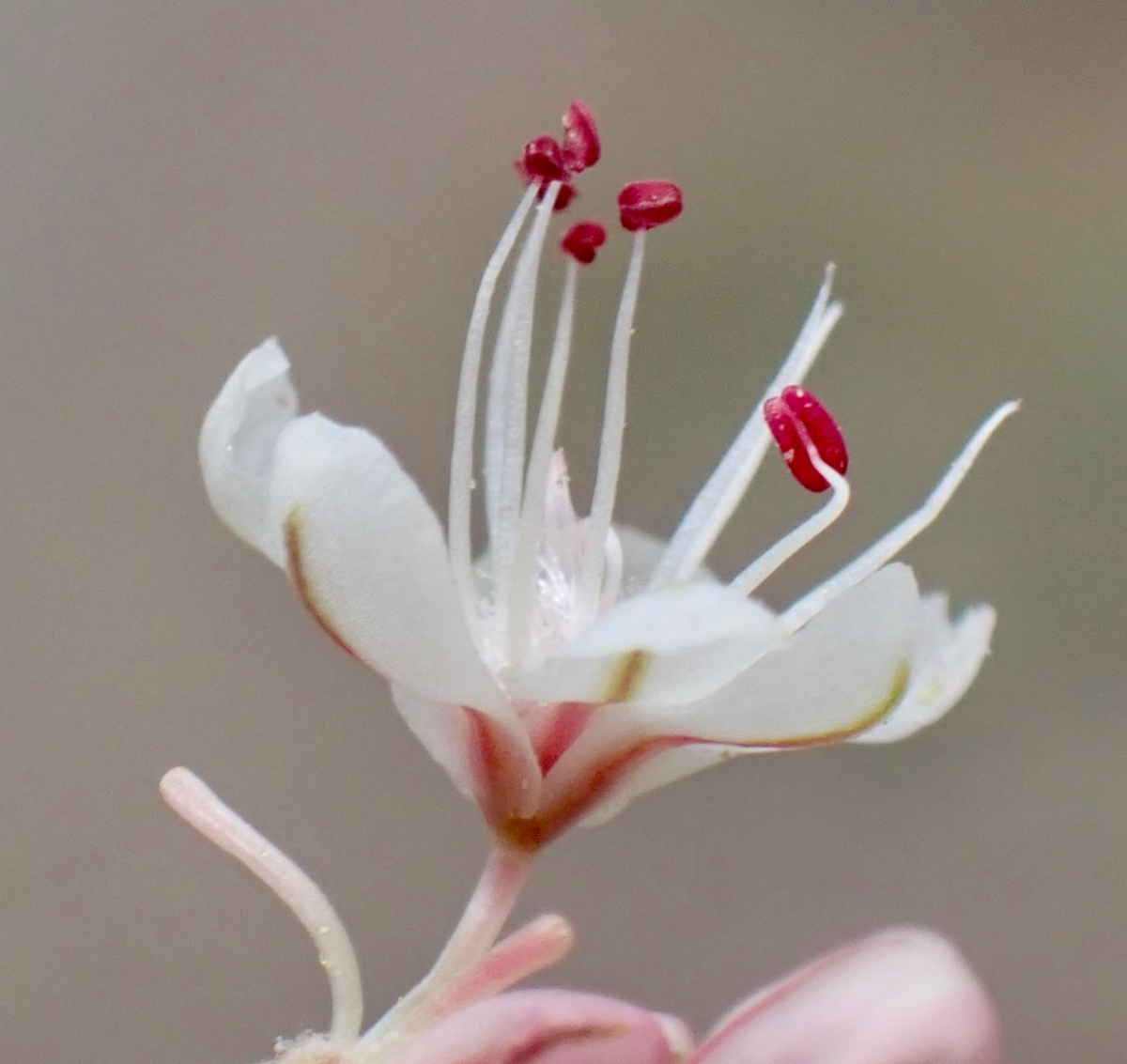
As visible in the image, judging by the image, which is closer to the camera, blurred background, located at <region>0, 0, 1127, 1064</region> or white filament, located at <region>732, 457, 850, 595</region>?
white filament, located at <region>732, 457, 850, 595</region>

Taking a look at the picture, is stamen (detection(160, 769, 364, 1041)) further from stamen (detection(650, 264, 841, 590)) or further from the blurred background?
the blurred background

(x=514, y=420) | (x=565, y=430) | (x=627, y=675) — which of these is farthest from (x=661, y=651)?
(x=565, y=430)

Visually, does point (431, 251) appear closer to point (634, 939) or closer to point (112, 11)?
point (112, 11)

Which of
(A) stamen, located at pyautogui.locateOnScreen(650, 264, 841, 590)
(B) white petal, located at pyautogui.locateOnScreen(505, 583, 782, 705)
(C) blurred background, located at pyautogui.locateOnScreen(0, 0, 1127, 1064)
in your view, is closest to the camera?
(B) white petal, located at pyautogui.locateOnScreen(505, 583, 782, 705)

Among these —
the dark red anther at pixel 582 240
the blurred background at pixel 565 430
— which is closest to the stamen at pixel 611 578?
the dark red anther at pixel 582 240

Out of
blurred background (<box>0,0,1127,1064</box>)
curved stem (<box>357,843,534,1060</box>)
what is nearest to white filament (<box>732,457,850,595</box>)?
curved stem (<box>357,843,534,1060</box>)

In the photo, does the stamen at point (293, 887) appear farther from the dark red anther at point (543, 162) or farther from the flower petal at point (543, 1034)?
the dark red anther at point (543, 162)
